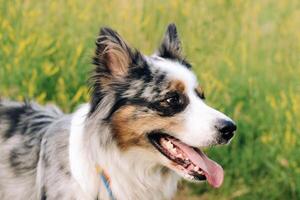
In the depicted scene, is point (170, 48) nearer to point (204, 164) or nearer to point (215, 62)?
point (204, 164)

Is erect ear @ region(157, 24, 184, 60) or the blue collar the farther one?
erect ear @ region(157, 24, 184, 60)

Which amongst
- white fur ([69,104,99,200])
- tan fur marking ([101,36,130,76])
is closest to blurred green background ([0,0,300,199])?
tan fur marking ([101,36,130,76])

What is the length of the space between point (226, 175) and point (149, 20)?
1791 millimetres

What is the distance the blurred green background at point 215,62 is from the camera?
5918mm

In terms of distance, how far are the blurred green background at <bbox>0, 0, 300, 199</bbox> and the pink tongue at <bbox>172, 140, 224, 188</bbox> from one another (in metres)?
1.55

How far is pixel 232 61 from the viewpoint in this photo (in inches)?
256

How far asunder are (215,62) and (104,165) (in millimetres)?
2626

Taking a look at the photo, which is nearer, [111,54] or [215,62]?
[111,54]

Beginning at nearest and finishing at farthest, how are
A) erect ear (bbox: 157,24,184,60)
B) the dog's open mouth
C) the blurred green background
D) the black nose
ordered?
1. the black nose
2. the dog's open mouth
3. erect ear (bbox: 157,24,184,60)
4. the blurred green background

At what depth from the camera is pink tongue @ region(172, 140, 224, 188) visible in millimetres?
4105

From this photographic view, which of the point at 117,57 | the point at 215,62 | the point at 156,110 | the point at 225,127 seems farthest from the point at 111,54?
the point at 215,62

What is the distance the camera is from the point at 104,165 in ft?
Answer: 13.7

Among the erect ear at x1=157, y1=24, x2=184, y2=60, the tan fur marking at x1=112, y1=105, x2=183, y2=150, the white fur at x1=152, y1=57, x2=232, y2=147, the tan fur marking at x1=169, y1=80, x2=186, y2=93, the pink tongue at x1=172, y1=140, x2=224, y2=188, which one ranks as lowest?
the pink tongue at x1=172, y1=140, x2=224, y2=188

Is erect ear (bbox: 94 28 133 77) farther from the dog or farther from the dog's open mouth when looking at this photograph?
the dog's open mouth
